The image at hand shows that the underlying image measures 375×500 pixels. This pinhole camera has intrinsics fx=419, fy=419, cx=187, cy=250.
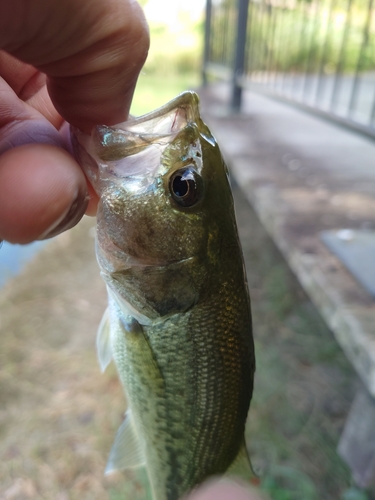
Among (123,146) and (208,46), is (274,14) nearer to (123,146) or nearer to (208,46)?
(208,46)

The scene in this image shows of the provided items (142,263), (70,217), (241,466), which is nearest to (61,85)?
(70,217)

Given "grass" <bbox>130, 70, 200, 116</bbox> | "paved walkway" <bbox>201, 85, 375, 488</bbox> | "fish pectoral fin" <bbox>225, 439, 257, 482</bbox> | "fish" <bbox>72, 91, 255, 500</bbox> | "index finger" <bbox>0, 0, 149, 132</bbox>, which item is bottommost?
"grass" <bbox>130, 70, 200, 116</bbox>

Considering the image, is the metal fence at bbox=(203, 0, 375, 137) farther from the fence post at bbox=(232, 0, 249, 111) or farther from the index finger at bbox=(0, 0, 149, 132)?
the index finger at bbox=(0, 0, 149, 132)

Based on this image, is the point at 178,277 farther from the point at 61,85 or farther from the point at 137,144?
the point at 61,85

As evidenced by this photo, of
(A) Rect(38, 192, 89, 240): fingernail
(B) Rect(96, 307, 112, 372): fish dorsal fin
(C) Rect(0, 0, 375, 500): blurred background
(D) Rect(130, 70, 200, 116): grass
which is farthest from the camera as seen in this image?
(D) Rect(130, 70, 200, 116): grass

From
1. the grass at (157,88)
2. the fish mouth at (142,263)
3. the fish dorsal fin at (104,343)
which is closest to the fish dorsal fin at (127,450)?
the fish dorsal fin at (104,343)

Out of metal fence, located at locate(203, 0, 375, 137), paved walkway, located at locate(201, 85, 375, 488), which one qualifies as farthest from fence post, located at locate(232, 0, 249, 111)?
paved walkway, located at locate(201, 85, 375, 488)
